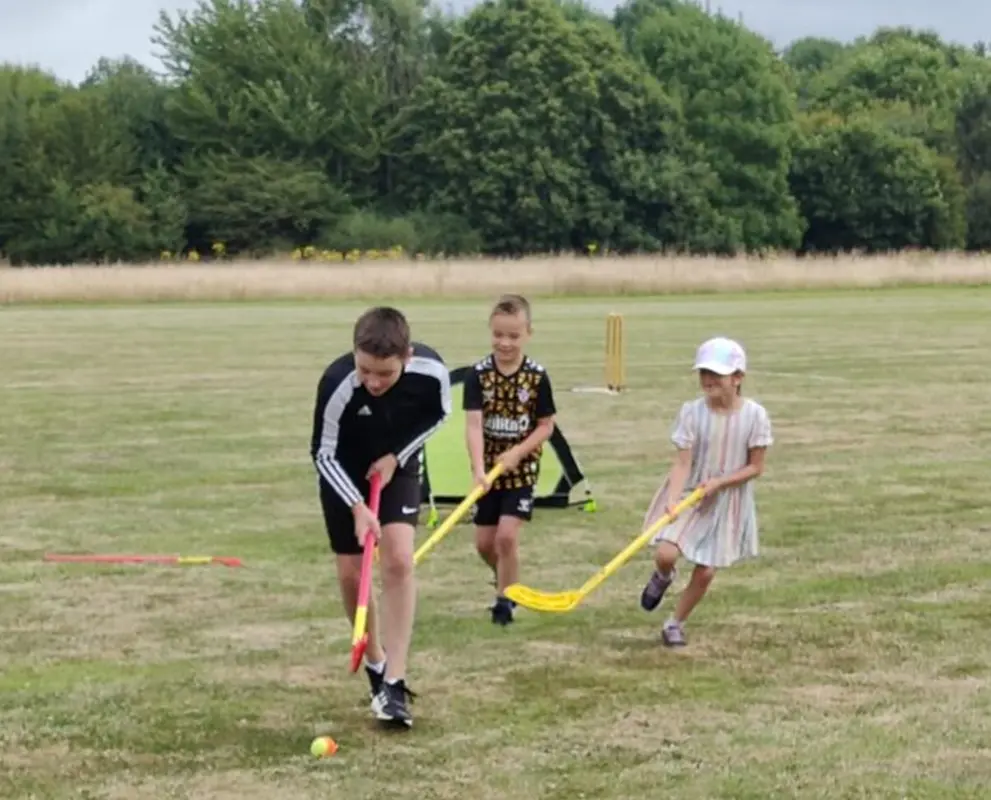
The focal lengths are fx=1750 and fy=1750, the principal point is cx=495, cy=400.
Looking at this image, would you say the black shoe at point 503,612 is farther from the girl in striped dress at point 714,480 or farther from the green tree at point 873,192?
the green tree at point 873,192

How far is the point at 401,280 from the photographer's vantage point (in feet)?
154

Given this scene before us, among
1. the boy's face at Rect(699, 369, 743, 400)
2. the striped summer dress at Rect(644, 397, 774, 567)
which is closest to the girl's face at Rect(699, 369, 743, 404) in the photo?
the boy's face at Rect(699, 369, 743, 400)

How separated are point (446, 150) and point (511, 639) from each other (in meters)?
69.5

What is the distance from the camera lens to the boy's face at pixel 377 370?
6.02 m

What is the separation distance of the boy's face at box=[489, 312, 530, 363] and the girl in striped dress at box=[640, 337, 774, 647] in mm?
946

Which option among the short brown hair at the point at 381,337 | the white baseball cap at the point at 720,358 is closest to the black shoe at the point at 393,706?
the short brown hair at the point at 381,337

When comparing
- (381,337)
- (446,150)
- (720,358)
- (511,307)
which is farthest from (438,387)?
(446,150)

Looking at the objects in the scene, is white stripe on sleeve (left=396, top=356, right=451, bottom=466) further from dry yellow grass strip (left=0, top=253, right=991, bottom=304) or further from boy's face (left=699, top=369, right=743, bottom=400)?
dry yellow grass strip (left=0, top=253, right=991, bottom=304)

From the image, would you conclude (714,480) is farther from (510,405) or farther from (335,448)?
(335,448)

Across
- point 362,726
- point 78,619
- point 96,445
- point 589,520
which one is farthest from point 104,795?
point 96,445

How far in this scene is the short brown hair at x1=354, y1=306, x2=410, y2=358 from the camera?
5.96 m

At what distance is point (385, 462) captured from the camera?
6383 mm

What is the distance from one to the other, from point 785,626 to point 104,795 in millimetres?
3653

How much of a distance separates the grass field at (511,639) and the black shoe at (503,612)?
91 millimetres
